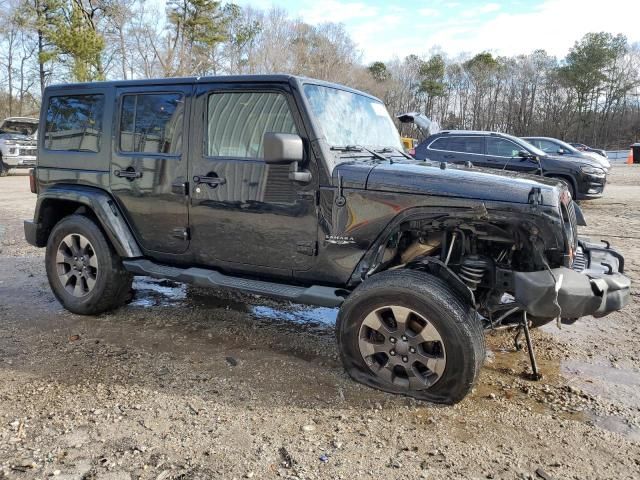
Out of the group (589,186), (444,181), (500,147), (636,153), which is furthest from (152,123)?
(636,153)

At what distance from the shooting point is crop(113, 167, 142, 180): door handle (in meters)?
4.12

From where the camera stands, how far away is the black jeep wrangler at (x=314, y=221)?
116 inches

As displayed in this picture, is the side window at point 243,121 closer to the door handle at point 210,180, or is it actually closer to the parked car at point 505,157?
the door handle at point 210,180

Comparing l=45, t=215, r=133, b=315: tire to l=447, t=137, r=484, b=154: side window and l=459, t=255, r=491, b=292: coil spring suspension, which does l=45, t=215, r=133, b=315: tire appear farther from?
l=447, t=137, r=484, b=154: side window

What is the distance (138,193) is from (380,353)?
241 cm

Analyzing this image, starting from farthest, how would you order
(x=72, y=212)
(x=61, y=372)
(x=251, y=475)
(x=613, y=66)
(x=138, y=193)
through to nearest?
(x=613, y=66) → (x=72, y=212) → (x=138, y=193) → (x=61, y=372) → (x=251, y=475)

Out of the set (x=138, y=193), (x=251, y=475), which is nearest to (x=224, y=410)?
(x=251, y=475)

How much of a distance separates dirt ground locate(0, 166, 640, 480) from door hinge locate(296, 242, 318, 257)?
83 centimetres

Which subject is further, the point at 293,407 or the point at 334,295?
the point at 334,295

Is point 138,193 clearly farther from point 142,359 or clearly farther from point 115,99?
point 142,359

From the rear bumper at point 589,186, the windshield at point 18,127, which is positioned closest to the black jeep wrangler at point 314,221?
the rear bumper at point 589,186

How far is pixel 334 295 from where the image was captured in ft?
11.1

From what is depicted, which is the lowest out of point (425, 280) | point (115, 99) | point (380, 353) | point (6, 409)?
point (6, 409)

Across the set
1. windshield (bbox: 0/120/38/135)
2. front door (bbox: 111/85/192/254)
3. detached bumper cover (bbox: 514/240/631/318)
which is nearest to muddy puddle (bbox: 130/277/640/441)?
detached bumper cover (bbox: 514/240/631/318)
